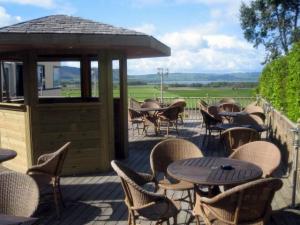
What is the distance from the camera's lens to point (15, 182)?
3.27 meters

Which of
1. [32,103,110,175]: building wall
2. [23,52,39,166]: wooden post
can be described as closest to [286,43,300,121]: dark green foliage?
[32,103,110,175]: building wall

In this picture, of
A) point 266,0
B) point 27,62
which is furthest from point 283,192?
point 266,0

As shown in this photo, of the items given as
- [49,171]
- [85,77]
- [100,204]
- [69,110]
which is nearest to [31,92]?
[69,110]

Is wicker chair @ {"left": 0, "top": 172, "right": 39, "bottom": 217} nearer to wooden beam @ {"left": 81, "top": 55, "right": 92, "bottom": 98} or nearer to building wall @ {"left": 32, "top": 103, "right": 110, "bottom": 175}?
building wall @ {"left": 32, "top": 103, "right": 110, "bottom": 175}

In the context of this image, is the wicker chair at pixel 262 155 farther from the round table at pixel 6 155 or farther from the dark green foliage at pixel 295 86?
the round table at pixel 6 155

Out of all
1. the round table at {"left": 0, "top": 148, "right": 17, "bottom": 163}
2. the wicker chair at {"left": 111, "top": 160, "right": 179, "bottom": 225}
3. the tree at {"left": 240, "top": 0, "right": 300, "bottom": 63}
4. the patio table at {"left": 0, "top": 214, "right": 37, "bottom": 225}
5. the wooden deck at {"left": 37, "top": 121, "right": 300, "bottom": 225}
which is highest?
the tree at {"left": 240, "top": 0, "right": 300, "bottom": 63}

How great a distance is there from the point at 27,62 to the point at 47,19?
918 mm

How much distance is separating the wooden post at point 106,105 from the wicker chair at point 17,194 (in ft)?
11.6

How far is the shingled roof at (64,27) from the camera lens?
596cm

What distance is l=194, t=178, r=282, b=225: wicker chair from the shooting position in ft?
10.0

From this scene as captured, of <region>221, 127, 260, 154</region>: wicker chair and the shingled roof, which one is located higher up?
the shingled roof

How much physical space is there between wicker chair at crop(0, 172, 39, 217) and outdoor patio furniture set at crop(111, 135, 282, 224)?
0.76 m

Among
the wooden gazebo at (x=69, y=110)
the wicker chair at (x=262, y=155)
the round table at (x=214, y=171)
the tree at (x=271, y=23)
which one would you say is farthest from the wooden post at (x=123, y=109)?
the tree at (x=271, y=23)

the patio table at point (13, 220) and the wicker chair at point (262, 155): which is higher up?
the wicker chair at point (262, 155)
